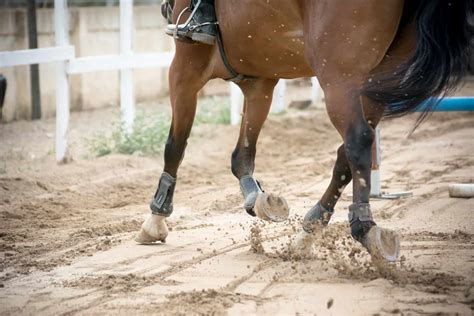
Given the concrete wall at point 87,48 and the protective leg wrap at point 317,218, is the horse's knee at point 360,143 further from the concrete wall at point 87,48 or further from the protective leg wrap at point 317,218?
the concrete wall at point 87,48

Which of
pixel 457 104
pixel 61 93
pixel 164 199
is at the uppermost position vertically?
pixel 457 104

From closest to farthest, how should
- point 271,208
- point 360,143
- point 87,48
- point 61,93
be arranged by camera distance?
point 360,143 → point 271,208 → point 61,93 → point 87,48

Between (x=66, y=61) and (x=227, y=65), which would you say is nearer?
(x=227, y=65)

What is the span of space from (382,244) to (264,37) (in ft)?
4.82

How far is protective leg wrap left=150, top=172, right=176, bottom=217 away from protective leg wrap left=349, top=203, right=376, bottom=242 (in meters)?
1.70

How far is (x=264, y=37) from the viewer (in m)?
5.53

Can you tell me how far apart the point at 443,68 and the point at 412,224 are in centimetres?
181

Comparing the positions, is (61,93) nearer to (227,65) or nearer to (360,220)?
(227,65)

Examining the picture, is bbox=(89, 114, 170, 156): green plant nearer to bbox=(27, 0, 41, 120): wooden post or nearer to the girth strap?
bbox=(27, 0, 41, 120): wooden post

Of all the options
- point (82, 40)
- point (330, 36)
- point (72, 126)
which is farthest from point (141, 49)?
point (330, 36)

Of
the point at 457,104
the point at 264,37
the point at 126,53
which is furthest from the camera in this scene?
the point at 126,53

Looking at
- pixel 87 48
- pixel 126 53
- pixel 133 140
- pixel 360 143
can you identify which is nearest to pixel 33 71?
pixel 87 48

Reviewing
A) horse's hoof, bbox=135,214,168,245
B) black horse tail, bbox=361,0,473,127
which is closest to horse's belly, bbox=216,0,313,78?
black horse tail, bbox=361,0,473,127

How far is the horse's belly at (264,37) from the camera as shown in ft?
17.4
